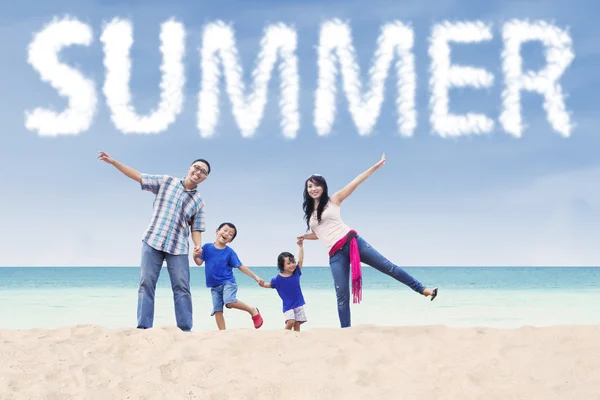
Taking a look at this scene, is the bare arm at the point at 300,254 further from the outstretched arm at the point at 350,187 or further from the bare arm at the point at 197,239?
the bare arm at the point at 197,239

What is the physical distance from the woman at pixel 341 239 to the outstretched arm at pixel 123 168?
177cm

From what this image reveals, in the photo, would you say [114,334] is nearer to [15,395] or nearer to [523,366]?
[15,395]

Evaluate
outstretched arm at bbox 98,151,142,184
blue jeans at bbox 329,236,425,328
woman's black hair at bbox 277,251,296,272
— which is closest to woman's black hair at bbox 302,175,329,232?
blue jeans at bbox 329,236,425,328

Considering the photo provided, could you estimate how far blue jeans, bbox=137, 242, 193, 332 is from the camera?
18.2ft

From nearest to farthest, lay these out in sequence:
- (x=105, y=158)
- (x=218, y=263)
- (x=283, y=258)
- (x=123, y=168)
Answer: (x=105, y=158) → (x=123, y=168) → (x=218, y=263) → (x=283, y=258)

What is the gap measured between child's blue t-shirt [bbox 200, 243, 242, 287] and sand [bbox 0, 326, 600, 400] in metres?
0.94

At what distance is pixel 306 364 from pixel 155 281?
208 cm

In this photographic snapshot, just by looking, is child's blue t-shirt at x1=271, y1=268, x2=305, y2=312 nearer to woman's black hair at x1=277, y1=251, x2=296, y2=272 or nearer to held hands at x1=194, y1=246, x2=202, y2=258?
woman's black hair at x1=277, y1=251, x2=296, y2=272

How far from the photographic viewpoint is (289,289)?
6.31 metres

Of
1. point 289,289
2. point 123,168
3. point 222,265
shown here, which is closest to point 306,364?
point 289,289

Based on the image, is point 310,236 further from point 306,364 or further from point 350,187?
point 306,364

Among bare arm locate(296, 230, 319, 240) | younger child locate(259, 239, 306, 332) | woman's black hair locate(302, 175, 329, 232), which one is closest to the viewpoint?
woman's black hair locate(302, 175, 329, 232)

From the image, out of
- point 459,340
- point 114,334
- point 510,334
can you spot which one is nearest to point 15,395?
point 114,334

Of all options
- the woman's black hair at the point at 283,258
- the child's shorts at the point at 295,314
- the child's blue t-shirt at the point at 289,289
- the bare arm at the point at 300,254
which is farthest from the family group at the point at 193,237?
the child's shorts at the point at 295,314
